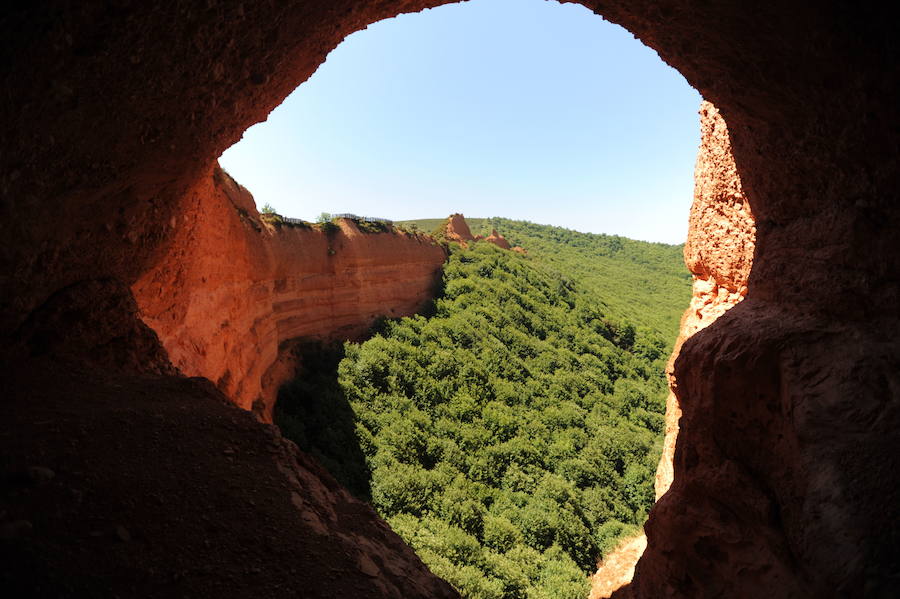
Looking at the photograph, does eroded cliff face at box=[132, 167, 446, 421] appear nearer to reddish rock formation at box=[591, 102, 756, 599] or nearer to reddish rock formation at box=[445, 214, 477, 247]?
reddish rock formation at box=[445, 214, 477, 247]

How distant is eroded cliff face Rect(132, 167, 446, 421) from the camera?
22.1ft

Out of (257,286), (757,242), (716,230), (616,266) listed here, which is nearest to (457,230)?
(257,286)

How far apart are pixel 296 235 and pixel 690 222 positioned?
39.0ft

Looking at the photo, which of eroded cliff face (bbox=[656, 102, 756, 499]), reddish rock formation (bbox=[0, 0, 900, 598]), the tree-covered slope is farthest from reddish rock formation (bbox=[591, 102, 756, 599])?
the tree-covered slope

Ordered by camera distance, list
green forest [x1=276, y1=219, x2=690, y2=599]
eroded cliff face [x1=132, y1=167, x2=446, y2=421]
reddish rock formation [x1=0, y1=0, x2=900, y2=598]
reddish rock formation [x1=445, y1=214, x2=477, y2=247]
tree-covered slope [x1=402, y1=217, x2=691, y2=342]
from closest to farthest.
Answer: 1. reddish rock formation [x1=0, y1=0, x2=900, y2=598]
2. eroded cliff face [x1=132, y1=167, x2=446, y2=421]
3. green forest [x1=276, y1=219, x2=690, y2=599]
4. reddish rock formation [x1=445, y1=214, x2=477, y2=247]
5. tree-covered slope [x1=402, y1=217, x2=691, y2=342]

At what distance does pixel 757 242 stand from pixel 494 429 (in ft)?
33.9

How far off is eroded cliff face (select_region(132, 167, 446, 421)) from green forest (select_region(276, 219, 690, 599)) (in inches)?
47.8

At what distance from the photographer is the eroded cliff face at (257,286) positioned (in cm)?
Answer: 674

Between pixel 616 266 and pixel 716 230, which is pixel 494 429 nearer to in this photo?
pixel 716 230

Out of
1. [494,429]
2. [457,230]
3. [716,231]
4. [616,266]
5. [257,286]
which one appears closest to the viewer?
[716,231]

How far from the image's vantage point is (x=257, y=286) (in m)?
12.0

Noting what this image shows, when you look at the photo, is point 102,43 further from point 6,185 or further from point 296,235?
point 296,235

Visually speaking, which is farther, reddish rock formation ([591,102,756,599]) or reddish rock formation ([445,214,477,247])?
reddish rock formation ([445,214,477,247])

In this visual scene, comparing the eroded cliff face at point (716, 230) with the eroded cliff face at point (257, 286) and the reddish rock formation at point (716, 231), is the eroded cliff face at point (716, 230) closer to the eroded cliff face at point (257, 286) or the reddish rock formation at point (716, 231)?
the reddish rock formation at point (716, 231)
